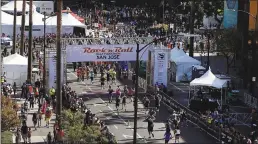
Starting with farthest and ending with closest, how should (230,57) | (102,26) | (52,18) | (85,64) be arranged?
(102,26), (52,18), (230,57), (85,64)

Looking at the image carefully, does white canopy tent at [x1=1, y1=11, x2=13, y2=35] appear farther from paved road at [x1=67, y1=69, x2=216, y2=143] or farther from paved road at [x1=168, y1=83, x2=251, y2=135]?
paved road at [x1=168, y1=83, x2=251, y2=135]

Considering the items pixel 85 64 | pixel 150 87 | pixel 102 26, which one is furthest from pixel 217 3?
pixel 150 87

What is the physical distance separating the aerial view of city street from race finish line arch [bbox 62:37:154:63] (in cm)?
8

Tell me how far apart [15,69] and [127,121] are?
14.3 metres

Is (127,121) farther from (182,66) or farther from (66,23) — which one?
(66,23)

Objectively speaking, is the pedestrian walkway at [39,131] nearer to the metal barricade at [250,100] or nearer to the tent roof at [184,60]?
the metal barricade at [250,100]

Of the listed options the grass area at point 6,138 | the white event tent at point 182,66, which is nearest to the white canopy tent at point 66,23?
the white event tent at point 182,66

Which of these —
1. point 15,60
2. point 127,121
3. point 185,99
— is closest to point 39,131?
point 127,121

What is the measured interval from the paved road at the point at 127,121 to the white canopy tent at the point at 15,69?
462cm

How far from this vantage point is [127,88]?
48344mm

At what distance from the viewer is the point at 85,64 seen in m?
58.0

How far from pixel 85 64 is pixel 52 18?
1563 centimetres

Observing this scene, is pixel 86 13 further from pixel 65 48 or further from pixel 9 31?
pixel 65 48

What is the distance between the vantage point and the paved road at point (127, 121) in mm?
35188
